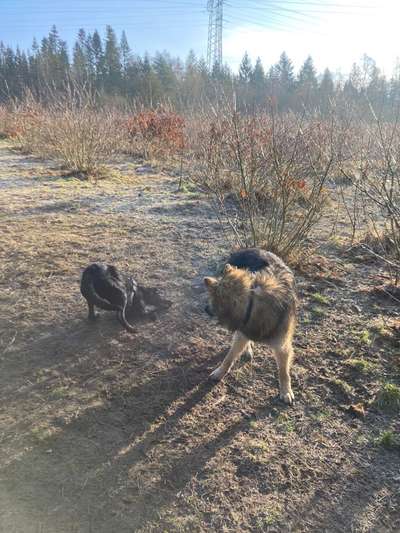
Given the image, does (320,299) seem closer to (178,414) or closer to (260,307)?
(260,307)

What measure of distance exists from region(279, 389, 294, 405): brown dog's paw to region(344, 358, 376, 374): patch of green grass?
2.36 feet

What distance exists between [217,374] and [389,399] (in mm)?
1351

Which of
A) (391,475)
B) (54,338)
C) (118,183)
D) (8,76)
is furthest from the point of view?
(8,76)

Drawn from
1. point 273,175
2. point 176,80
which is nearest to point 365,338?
point 273,175

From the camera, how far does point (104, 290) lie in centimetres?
357

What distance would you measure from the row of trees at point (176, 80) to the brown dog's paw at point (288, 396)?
3.44 metres

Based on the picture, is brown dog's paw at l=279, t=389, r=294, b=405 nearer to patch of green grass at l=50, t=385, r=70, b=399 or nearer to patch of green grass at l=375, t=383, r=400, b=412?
patch of green grass at l=375, t=383, r=400, b=412

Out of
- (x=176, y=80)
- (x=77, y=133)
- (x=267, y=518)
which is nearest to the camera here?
(x=267, y=518)

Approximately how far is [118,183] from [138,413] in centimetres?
701

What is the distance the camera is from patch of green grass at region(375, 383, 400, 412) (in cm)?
305

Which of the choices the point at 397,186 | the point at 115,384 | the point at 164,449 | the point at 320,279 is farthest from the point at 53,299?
the point at 397,186

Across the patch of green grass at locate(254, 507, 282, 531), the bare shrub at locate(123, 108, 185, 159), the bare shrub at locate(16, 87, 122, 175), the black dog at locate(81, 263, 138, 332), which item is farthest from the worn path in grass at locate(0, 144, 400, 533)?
the bare shrub at locate(123, 108, 185, 159)

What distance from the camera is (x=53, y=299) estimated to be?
3959 mm

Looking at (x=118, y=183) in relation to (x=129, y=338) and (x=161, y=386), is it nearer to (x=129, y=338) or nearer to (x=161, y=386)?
(x=129, y=338)
